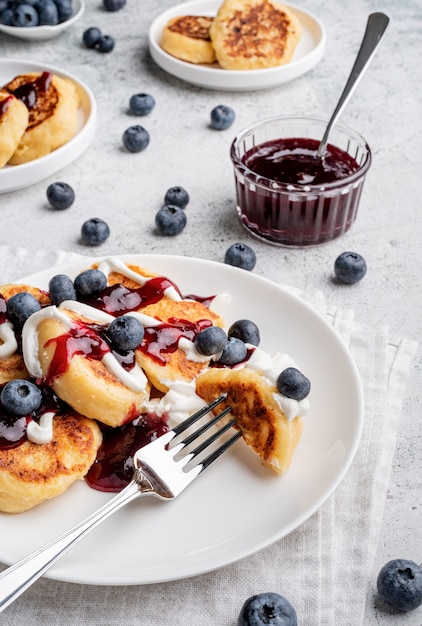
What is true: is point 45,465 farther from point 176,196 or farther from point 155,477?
point 176,196

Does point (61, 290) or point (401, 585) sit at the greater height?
point (61, 290)

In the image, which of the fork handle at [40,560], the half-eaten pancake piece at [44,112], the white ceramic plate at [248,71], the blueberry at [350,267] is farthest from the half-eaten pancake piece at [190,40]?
the fork handle at [40,560]

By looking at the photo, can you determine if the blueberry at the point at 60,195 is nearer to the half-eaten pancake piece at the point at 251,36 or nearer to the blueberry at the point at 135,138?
the blueberry at the point at 135,138

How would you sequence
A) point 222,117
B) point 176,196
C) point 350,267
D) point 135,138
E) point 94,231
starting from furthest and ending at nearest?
point 222,117 < point 135,138 < point 176,196 < point 94,231 < point 350,267

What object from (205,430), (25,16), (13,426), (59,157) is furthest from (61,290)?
(25,16)

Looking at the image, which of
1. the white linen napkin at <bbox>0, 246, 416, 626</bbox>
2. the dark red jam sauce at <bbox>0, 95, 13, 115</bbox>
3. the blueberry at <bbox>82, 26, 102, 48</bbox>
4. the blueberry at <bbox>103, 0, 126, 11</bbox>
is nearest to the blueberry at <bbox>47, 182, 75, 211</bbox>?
the dark red jam sauce at <bbox>0, 95, 13, 115</bbox>

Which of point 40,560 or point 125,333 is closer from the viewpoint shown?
point 40,560

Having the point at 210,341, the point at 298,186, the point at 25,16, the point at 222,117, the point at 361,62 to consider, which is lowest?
the point at 222,117

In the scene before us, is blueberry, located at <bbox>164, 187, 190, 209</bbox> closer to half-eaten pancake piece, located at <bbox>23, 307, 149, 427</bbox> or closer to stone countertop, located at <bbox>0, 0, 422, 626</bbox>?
stone countertop, located at <bbox>0, 0, 422, 626</bbox>
